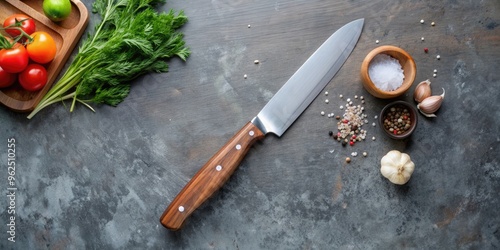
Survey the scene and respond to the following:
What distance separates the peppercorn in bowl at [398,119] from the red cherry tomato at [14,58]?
1359 millimetres

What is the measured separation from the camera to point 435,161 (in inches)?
77.5

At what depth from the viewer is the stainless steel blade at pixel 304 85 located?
1955 mm

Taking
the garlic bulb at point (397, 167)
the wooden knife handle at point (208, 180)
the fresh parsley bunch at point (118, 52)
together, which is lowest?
the garlic bulb at point (397, 167)

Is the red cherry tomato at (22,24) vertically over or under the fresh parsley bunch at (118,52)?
over

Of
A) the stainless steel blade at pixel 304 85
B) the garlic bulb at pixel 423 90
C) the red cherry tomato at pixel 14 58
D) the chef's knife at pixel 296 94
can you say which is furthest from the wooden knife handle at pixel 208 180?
the red cherry tomato at pixel 14 58

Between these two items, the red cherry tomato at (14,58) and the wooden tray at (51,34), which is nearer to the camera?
the red cherry tomato at (14,58)

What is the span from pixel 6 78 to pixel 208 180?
0.87 metres

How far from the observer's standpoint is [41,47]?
1873 millimetres

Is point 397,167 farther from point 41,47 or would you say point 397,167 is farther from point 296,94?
point 41,47

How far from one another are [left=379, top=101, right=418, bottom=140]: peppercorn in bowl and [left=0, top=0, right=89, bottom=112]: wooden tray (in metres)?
1.24

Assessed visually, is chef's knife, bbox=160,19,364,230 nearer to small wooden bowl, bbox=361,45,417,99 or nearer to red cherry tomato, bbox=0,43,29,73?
small wooden bowl, bbox=361,45,417,99

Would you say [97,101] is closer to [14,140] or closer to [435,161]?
[14,140]

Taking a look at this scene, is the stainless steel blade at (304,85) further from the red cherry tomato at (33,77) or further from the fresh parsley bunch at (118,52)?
the red cherry tomato at (33,77)

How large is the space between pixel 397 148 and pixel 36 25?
1.52 m
